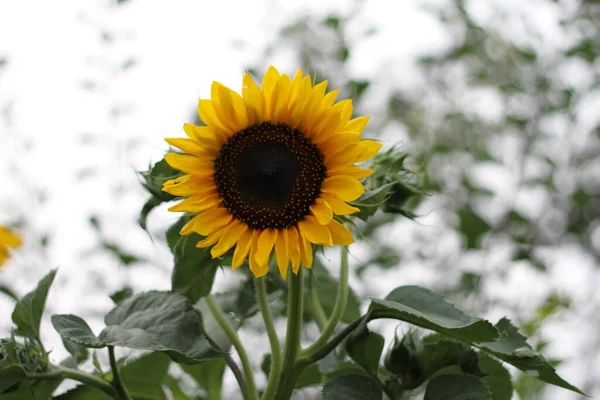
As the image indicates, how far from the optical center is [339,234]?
1.89ft

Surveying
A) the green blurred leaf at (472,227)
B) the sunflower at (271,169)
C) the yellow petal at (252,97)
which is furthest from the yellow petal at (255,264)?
the green blurred leaf at (472,227)

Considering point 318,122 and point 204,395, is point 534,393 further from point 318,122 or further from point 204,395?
A: point 318,122

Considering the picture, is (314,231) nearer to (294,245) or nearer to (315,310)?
(294,245)

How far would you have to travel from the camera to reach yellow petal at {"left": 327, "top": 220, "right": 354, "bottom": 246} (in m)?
0.57

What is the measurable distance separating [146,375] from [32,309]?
0.46ft

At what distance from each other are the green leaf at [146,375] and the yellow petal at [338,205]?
9.7 inches

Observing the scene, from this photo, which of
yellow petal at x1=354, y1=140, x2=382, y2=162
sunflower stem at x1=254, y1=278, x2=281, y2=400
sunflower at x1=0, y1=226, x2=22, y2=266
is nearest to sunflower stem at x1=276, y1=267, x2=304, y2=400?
sunflower stem at x1=254, y1=278, x2=281, y2=400

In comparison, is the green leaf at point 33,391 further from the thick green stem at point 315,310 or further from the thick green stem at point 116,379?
the thick green stem at point 315,310

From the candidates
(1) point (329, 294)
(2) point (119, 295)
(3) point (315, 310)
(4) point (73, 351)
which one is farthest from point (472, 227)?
(4) point (73, 351)

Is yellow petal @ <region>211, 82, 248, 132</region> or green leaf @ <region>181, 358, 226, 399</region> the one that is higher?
yellow petal @ <region>211, 82, 248, 132</region>

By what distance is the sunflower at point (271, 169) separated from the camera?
587 mm

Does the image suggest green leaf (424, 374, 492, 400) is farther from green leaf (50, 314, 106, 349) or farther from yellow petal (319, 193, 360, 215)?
green leaf (50, 314, 106, 349)

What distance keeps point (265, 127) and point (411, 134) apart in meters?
1.44

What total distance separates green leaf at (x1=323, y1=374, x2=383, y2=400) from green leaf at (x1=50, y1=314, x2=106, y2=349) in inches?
7.2
